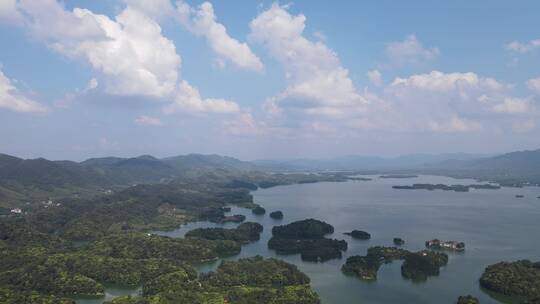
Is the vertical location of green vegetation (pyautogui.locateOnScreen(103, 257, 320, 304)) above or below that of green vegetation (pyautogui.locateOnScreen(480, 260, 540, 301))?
below

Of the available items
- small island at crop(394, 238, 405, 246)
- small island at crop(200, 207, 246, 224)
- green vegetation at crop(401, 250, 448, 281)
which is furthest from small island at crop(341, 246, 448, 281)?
small island at crop(200, 207, 246, 224)

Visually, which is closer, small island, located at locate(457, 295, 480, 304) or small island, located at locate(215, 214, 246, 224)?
small island, located at locate(457, 295, 480, 304)

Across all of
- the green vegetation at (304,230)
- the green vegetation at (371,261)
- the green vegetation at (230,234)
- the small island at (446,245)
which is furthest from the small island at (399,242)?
the green vegetation at (230,234)

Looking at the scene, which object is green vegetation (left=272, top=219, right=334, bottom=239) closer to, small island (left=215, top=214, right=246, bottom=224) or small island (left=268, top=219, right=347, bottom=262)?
small island (left=268, top=219, right=347, bottom=262)

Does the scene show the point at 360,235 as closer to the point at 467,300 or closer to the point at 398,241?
the point at 398,241

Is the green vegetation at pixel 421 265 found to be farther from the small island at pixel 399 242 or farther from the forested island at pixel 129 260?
the forested island at pixel 129 260

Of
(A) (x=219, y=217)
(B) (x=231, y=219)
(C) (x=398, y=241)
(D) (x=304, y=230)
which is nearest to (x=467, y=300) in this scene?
(C) (x=398, y=241)
